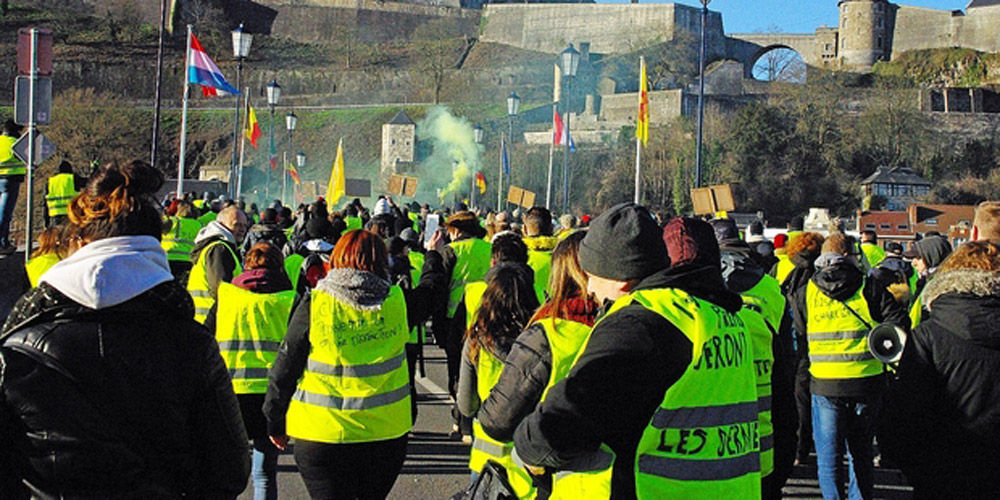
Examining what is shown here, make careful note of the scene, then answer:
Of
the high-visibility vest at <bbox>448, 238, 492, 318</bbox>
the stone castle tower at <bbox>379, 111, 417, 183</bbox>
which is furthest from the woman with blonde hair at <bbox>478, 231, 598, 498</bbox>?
the stone castle tower at <bbox>379, 111, 417, 183</bbox>

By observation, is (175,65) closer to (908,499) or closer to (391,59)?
(391,59)

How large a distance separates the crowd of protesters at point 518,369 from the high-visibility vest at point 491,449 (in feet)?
0.04

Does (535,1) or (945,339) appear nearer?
(945,339)

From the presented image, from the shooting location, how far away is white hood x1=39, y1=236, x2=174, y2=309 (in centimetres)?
252

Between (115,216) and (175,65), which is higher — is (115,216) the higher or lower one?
the lower one

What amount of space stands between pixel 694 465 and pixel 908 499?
15.2ft

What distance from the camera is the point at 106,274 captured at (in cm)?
254

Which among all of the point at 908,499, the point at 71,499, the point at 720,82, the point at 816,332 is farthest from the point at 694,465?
the point at 720,82

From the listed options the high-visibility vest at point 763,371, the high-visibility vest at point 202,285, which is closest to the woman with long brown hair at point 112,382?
the high-visibility vest at point 763,371

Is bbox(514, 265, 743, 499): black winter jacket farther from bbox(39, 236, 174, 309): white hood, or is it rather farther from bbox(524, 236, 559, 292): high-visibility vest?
bbox(524, 236, 559, 292): high-visibility vest

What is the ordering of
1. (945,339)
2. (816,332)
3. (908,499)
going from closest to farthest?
1. (945,339)
2. (816,332)
3. (908,499)

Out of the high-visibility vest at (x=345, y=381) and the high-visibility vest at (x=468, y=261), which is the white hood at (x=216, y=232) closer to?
the high-visibility vest at (x=468, y=261)

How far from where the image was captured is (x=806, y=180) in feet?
212

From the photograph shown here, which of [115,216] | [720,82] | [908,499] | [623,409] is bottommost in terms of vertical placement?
[908,499]
